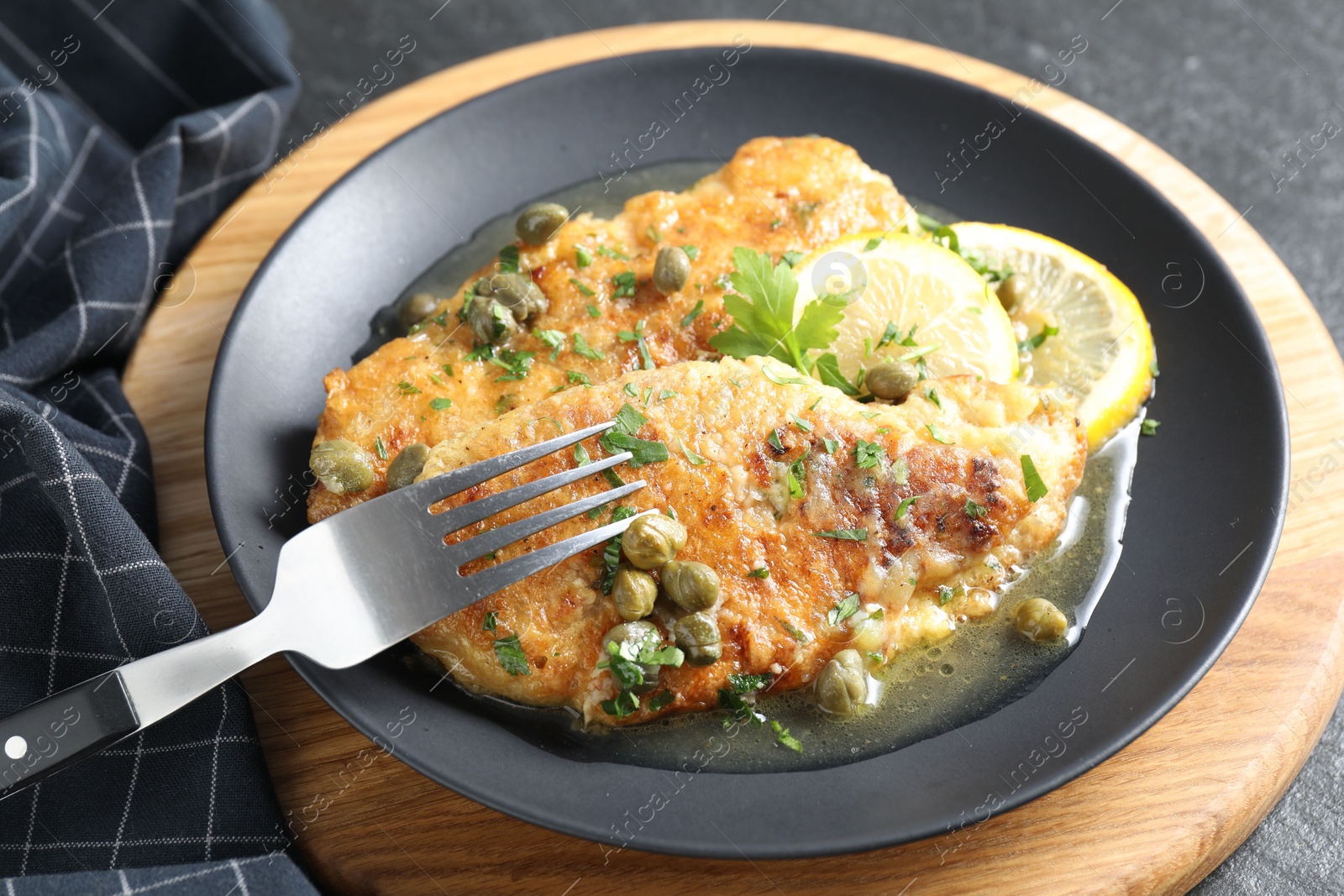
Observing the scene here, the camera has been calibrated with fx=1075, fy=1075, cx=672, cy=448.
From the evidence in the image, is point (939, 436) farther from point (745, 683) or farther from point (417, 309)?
point (417, 309)

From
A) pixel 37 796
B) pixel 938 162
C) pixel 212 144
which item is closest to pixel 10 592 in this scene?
pixel 37 796

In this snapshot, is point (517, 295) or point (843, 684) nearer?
point (843, 684)

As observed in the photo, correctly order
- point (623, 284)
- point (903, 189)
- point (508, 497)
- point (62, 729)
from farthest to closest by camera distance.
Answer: point (903, 189)
point (623, 284)
point (508, 497)
point (62, 729)

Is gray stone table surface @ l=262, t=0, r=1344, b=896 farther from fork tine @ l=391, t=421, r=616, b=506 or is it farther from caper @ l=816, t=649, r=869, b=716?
caper @ l=816, t=649, r=869, b=716

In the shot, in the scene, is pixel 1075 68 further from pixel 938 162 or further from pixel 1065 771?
pixel 1065 771

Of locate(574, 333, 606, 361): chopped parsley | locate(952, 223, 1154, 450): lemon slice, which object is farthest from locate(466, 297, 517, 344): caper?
locate(952, 223, 1154, 450): lemon slice

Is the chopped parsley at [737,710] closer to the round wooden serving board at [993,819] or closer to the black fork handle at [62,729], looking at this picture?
the round wooden serving board at [993,819]

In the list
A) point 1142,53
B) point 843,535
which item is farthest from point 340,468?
point 1142,53

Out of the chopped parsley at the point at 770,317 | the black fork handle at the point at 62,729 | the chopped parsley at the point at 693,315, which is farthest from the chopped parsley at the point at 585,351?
the black fork handle at the point at 62,729
